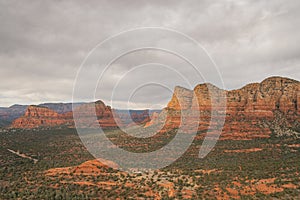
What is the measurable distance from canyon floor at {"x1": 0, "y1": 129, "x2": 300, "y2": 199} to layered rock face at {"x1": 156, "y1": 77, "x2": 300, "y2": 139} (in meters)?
14.3

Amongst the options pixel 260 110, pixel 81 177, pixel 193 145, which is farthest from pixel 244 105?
pixel 81 177

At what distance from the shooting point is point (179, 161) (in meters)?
48.1

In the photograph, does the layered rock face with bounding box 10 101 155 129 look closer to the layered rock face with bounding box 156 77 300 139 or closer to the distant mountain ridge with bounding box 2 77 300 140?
the distant mountain ridge with bounding box 2 77 300 140

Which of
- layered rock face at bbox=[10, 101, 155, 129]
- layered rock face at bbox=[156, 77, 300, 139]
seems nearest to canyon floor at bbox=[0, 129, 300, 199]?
layered rock face at bbox=[156, 77, 300, 139]

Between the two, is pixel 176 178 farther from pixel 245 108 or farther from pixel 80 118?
pixel 80 118

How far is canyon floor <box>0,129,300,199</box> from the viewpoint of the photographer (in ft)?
99.8

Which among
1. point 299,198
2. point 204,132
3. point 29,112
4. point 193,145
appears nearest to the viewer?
point 299,198

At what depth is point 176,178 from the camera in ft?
122

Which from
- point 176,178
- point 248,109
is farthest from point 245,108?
point 176,178

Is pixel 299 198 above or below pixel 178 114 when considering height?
below

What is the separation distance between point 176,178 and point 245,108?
5107 cm

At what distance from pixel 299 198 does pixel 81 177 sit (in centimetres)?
2642

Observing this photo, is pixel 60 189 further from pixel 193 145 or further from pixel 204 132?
pixel 204 132

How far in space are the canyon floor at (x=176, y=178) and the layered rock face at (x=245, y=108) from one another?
47.0ft
